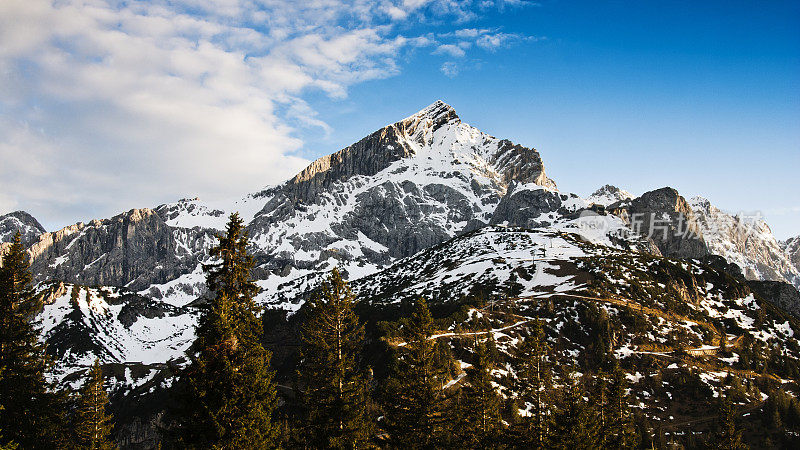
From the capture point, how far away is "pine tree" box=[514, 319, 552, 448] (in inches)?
1638

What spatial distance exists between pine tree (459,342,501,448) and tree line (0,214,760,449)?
0.09 metres

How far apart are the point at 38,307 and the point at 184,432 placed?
50.3 ft

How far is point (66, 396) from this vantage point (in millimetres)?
28266

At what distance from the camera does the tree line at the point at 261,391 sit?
71.2 feet

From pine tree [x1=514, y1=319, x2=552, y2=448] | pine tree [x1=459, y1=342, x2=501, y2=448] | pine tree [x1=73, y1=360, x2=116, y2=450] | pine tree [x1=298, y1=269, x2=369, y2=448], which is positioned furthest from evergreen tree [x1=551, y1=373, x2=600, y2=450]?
pine tree [x1=73, y1=360, x2=116, y2=450]

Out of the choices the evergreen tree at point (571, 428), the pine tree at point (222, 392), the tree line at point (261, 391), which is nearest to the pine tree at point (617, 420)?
the tree line at point (261, 391)

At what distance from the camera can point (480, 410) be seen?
135 ft

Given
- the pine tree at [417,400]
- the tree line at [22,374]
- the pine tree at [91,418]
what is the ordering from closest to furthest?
the tree line at [22,374], the pine tree at [417,400], the pine tree at [91,418]

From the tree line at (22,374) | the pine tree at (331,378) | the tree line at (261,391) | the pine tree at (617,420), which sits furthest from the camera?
the pine tree at (617,420)

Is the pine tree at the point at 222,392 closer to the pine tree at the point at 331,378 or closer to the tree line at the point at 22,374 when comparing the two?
the pine tree at the point at 331,378

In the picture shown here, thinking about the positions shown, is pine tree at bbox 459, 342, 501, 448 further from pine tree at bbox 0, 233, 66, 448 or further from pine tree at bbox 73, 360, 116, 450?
pine tree at bbox 73, 360, 116, 450

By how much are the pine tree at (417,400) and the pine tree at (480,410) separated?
3978mm

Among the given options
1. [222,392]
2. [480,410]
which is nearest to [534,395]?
[480,410]

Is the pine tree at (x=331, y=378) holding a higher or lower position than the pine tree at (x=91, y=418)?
higher
